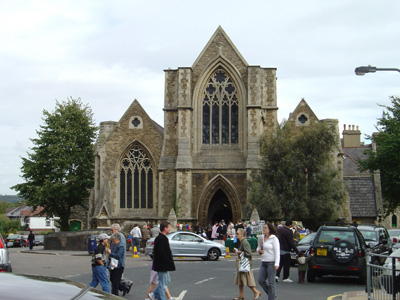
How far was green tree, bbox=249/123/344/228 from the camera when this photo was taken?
3469 cm

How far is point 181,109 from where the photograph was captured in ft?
130

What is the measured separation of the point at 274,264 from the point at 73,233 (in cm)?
2470

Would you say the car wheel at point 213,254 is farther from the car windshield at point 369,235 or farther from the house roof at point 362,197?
the house roof at point 362,197

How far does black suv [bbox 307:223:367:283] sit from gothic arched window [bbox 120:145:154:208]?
25543mm

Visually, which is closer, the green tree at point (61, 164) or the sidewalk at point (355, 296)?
the sidewalk at point (355, 296)

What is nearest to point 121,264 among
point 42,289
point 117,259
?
point 117,259

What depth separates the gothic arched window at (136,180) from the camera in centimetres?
4141

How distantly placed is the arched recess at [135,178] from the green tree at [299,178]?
864 centimetres

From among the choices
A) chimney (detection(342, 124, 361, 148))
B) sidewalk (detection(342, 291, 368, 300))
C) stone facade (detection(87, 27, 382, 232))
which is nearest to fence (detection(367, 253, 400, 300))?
sidewalk (detection(342, 291, 368, 300))

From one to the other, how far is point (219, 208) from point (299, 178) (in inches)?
401

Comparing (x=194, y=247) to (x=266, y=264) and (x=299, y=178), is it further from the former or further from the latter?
(x=266, y=264)

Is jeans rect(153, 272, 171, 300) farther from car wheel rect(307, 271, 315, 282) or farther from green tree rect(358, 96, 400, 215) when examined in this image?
green tree rect(358, 96, 400, 215)

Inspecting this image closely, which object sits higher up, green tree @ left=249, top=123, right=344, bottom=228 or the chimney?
the chimney

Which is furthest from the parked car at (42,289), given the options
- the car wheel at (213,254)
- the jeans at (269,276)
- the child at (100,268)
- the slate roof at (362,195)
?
the slate roof at (362,195)
